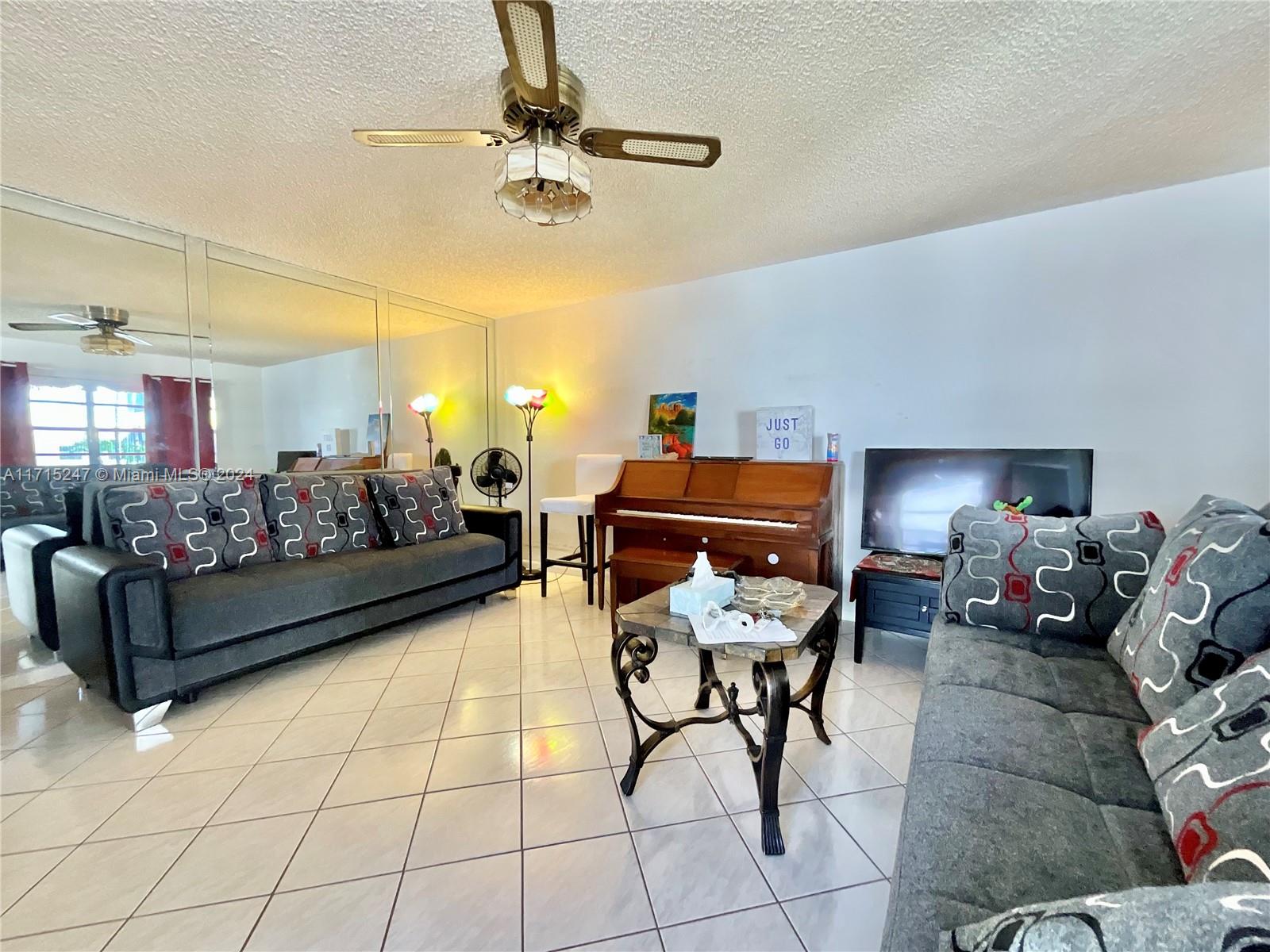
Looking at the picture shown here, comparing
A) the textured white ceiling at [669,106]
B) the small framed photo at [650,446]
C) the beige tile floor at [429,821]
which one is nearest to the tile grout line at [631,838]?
the beige tile floor at [429,821]

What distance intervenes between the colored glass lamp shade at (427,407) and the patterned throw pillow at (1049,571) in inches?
157

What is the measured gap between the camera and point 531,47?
1212 mm

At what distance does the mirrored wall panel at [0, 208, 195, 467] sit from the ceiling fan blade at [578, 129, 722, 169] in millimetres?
2896

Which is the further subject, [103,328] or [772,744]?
[103,328]

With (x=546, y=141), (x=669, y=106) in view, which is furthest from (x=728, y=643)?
(x=669, y=106)

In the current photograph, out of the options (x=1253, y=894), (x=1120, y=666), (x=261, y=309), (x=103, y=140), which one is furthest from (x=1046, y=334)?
(x=261, y=309)

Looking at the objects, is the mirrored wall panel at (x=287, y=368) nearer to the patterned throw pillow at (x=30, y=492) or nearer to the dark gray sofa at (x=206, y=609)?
the patterned throw pillow at (x=30, y=492)

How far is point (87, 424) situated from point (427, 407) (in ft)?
6.63

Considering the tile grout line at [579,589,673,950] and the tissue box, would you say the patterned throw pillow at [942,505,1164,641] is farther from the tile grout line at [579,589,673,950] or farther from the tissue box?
the tile grout line at [579,589,673,950]

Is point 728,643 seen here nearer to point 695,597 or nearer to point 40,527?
point 695,597

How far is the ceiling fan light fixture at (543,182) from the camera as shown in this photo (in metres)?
1.51

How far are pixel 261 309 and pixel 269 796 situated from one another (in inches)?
124

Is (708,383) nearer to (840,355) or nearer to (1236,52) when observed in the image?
(840,355)

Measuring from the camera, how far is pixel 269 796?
153cm
